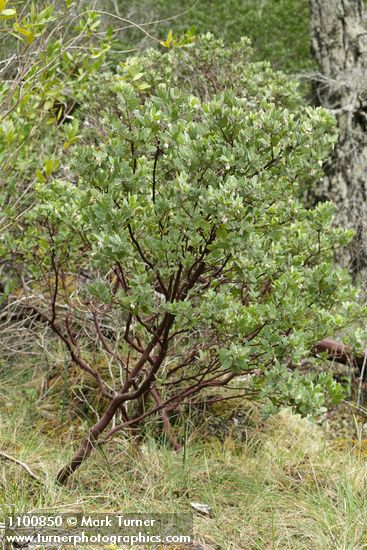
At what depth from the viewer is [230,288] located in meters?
3.23

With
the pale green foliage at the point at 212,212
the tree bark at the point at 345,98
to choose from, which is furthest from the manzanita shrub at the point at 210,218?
the tree bark at the point at 345,98

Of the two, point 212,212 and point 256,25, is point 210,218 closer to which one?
point 212,212

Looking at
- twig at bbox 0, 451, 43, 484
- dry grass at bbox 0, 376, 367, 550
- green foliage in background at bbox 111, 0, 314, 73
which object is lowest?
dry grass at bbox 0, 376, 367, 550

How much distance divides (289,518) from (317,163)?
5.12ft

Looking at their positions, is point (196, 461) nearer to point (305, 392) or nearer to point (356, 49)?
point (305, 392)

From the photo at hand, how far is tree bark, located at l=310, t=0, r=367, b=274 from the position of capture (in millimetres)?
6363

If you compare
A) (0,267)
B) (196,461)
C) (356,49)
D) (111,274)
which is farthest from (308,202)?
(196,461)

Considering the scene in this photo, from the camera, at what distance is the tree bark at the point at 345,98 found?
20.9ft

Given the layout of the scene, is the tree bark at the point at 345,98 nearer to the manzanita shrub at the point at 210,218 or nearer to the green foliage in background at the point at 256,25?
the green foliage in background at the point at 256,25

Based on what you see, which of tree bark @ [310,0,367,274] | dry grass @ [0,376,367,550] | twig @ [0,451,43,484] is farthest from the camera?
tree bark @ [310,0,367,274]

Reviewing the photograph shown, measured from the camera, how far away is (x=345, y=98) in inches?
260

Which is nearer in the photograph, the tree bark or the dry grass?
the dry grass

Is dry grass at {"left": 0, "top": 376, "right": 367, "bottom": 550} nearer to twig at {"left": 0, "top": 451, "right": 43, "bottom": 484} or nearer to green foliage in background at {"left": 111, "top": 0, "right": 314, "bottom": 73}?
twig at {"left": 0, "top": 451, "right": 43, "bottom": 484}

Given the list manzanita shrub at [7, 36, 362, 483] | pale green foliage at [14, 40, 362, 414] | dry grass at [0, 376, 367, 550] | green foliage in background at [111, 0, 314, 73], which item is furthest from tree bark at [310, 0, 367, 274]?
pale green foliage at [14, 40, 362, 414]
